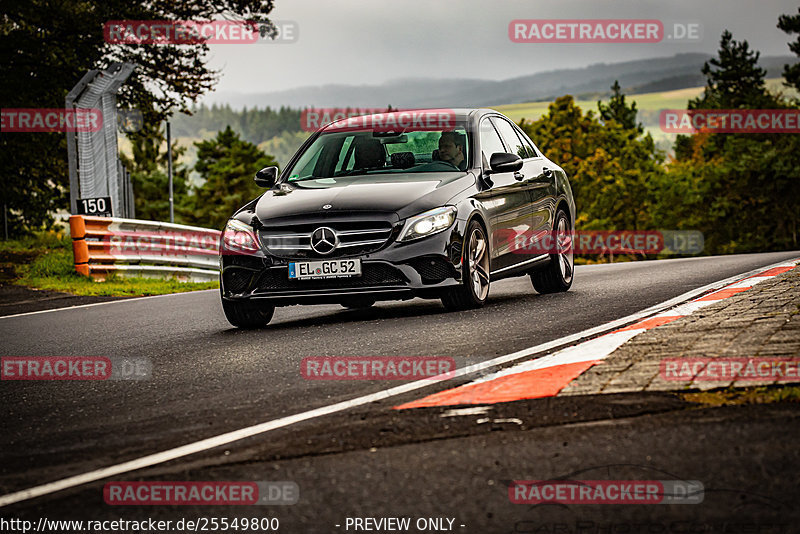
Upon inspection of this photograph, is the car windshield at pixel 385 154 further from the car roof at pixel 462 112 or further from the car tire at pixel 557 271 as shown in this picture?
the car tire at pixel 557 271

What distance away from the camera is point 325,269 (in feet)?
29.4

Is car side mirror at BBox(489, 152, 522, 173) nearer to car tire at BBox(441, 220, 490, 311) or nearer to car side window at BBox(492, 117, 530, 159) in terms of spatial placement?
car tire at BBox(441, 220, 490, 311)

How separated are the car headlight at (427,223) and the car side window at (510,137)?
2133 mm

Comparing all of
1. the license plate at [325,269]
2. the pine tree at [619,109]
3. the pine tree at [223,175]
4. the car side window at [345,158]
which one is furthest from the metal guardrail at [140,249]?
the pine tree at [619,109]

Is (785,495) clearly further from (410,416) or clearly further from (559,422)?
(410,416)

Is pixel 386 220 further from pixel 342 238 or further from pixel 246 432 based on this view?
pixel 246 432

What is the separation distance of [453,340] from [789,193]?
79.1 metres

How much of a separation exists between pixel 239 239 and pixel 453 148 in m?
2.25

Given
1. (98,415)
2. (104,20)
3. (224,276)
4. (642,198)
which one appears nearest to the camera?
(98,415)

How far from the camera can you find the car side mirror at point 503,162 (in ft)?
32.5

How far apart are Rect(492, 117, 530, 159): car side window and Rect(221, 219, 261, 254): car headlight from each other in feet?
10.0

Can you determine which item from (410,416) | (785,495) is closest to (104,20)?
(410,416)

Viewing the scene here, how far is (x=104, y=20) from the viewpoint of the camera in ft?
91.6

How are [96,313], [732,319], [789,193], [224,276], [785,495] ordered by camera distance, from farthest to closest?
[789,193] < [96,313] < [224,276] < [732,319] < [785,495]
